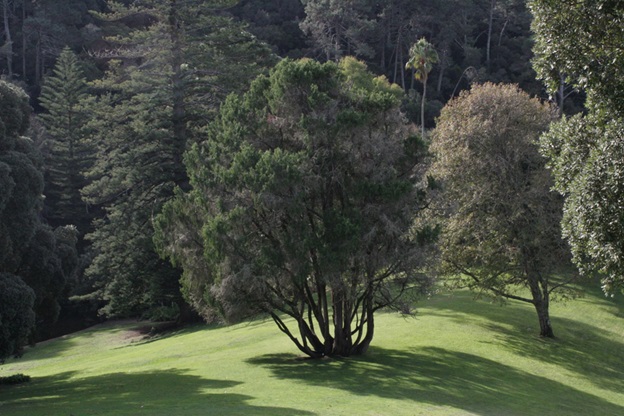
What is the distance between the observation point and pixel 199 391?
2108 centimetres

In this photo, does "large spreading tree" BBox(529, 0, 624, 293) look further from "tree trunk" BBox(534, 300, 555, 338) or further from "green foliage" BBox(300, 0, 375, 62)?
"green foliage" BBox(300, 0, 375, 62)

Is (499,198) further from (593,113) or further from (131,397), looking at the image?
(131,397)

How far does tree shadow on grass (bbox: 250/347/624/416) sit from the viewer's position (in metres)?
21.3

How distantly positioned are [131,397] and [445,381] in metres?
10.2

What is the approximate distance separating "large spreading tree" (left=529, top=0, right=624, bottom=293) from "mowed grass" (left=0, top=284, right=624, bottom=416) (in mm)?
6664

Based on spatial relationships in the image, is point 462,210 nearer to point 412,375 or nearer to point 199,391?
point 412,375

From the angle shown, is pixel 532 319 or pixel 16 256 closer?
pixel 16 256

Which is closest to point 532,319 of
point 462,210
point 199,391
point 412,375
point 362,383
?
point 462,210

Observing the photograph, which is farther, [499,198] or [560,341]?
[560,341]

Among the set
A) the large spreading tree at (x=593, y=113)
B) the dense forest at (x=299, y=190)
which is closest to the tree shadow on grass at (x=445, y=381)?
the dense forest at (x=299, y=190)

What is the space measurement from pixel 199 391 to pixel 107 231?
28517 mm

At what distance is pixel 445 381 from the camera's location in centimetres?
2391

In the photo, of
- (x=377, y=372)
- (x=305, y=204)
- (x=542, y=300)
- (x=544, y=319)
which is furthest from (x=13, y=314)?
(x=544, y=319)

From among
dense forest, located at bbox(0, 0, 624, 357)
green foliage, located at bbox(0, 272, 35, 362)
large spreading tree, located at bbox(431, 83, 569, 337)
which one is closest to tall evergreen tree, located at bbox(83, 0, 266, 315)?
dense forest, located at bbox(0, 0, 624, 357)
